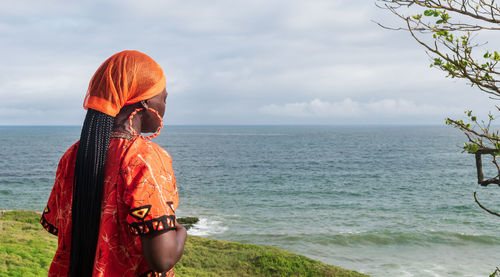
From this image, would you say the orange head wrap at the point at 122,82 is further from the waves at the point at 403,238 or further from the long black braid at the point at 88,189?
the waves at the point at 403,238

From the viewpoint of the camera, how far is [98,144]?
238 centimetres

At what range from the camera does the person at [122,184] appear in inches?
84.7

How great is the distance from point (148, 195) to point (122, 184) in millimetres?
195

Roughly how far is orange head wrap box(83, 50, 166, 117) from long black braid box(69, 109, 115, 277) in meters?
0.08

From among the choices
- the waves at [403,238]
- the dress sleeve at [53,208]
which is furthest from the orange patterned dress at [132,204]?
the waves at [403,238]

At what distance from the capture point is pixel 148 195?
215cm

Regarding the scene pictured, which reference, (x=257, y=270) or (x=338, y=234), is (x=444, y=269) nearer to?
(x=338, y=234)

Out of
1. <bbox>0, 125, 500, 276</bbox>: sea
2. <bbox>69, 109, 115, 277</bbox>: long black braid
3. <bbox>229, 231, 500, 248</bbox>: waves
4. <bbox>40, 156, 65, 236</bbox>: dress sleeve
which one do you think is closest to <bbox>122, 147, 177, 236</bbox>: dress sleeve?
<bbox>69, 109, 115, 277</bbox>: long black braid

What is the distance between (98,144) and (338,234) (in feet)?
73.6

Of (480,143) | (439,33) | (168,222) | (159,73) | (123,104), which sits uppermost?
(439,33)

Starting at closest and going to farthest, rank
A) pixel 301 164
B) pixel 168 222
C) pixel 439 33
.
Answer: pixel 168 222 → pixel 439 33 → pixel 301 164

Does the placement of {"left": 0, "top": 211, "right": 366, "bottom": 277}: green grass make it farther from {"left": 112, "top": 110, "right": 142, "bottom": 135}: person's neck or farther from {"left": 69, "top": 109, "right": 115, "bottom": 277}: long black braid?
{"left": 112, "top": 110, "right": 142, "bottom": 135}: person's neck

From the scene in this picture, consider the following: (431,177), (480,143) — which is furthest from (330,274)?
(431,177)

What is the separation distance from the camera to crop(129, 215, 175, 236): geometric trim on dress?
211 cm
